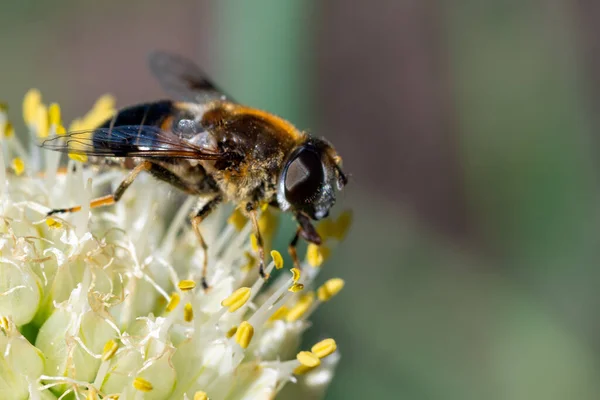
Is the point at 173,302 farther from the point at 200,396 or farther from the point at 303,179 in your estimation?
the point at 303,179

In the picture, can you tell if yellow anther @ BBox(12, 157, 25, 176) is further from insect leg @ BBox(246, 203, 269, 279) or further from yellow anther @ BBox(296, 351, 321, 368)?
yellow anther @ BBox(296, 351, 321, 368)

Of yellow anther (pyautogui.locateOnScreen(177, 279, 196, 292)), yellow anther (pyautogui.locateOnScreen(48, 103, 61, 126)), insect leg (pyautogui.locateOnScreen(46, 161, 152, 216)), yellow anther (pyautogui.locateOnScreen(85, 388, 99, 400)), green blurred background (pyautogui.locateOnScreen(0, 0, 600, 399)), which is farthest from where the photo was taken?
green blurred background (pyautogui.locateOnScreen(0, 0, 600, 399))

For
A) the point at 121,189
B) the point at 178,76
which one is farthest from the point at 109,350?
the point at 178,76

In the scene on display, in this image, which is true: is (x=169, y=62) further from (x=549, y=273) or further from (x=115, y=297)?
(x=549, y=273)

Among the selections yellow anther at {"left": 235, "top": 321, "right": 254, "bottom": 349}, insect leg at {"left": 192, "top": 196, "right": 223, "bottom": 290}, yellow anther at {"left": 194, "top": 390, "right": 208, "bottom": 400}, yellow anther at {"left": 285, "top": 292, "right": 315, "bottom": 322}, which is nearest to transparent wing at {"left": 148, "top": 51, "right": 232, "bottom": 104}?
insect leg at {"left": 192, "top": 196, "right": 223, "bottom": 290}

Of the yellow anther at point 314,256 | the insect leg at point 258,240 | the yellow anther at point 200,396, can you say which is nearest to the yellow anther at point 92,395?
the yellow anther at point 200,396

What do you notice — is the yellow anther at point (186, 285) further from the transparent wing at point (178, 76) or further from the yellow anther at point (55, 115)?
the transparent wing at point (178, 76)
